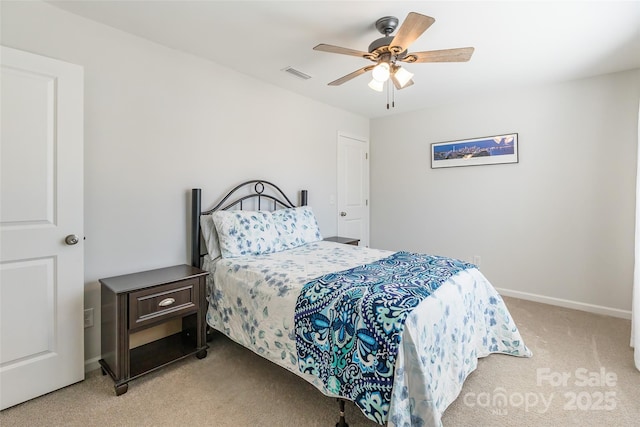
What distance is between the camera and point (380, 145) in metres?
4.64

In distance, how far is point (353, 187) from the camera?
449 cm

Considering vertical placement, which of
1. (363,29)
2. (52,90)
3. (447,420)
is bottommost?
(447,420)

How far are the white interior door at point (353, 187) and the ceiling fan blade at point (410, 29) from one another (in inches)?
91.7

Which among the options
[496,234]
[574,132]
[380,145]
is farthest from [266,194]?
[574,132]

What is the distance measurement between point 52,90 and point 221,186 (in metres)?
1.35

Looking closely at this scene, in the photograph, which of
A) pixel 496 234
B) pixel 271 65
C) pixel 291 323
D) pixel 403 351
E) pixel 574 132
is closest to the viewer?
pixel 403 351

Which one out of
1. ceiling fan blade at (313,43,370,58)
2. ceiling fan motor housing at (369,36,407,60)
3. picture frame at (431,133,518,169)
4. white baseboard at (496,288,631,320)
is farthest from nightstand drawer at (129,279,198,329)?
white baseboard at (496,288,631,320)

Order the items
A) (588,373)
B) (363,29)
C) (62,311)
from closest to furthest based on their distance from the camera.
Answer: (62,311)
(588,373)
(363,29)

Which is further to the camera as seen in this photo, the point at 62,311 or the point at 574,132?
the point at 574,132

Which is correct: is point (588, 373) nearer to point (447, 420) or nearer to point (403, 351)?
point (447, 420)

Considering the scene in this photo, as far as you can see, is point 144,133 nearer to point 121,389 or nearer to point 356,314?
point 121,389

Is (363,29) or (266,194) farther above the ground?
(363,29)

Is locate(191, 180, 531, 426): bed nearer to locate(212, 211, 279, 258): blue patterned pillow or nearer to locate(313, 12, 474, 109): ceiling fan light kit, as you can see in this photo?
locate(212, 211, 279, 258): blue patterned pillow

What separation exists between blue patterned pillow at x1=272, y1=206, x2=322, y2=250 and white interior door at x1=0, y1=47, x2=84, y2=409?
1.52m
